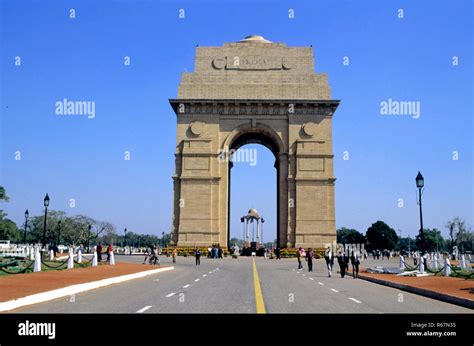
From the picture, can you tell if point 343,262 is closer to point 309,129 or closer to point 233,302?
point 233,302

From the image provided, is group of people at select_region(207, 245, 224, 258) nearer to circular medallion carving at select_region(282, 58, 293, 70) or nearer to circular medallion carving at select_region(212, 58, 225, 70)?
circular medallion carving at select_region(212, 58, 225, 70)

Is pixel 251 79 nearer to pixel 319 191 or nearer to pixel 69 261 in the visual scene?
pixel 319 191

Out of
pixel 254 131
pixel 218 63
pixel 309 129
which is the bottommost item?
pixel 309 129

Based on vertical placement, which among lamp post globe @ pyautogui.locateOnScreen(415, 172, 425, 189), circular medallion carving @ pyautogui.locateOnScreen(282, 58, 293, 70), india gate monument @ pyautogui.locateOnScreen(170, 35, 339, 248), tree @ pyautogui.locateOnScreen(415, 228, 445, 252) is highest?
circular medallion carving @ pyautogui.locateOnScreen(282, 58, 293, 70)

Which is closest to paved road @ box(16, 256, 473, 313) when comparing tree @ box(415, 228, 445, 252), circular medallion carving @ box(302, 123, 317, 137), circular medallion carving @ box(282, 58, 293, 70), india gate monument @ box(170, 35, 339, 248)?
india gate monument @ box(170, 35, 339, 248)

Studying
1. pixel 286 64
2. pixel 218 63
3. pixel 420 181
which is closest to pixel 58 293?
pixel 420 181
